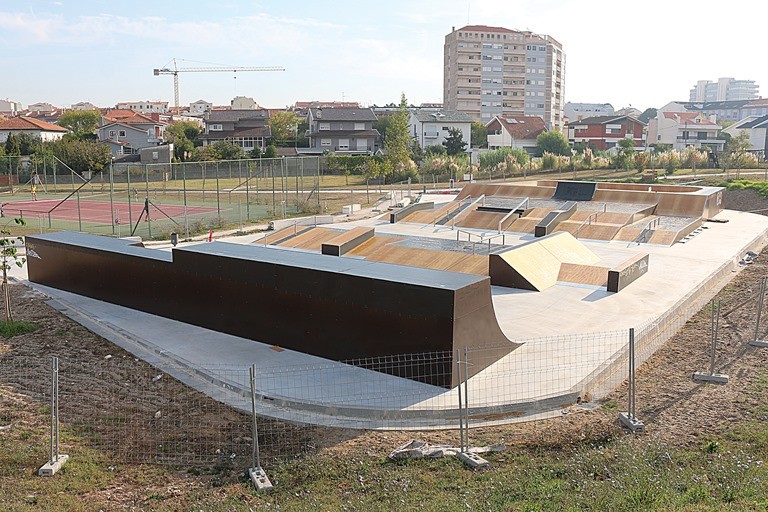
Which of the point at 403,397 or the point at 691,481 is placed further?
the point at 403,397

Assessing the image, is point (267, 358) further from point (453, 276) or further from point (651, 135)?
point (651, 135)

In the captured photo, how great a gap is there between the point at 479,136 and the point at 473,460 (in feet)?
248

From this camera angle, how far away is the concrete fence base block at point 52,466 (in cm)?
666

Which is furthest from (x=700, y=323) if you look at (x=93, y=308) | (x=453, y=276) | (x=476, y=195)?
(x=476, y=195)

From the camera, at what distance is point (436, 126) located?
A: 77.4m

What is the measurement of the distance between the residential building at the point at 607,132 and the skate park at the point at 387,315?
6444 cm

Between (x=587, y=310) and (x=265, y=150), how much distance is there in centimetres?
5654

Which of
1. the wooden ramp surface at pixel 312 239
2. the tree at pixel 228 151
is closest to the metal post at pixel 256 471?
the wooden ramp surface at pixel 312 239

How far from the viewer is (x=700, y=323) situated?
40.9 ft

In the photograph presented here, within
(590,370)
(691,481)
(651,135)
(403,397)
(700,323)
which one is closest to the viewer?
(691,481)

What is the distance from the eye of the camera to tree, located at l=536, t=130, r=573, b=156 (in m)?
70.3

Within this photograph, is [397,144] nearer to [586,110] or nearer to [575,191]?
[575,191]

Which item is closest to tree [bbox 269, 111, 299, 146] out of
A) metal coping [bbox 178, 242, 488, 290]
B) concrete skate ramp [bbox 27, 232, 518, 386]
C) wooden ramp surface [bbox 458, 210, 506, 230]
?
wooden ramp surface [bbox 458, 210, 506, 230]

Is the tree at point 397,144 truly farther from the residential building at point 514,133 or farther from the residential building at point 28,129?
the residential building at point 28,129
